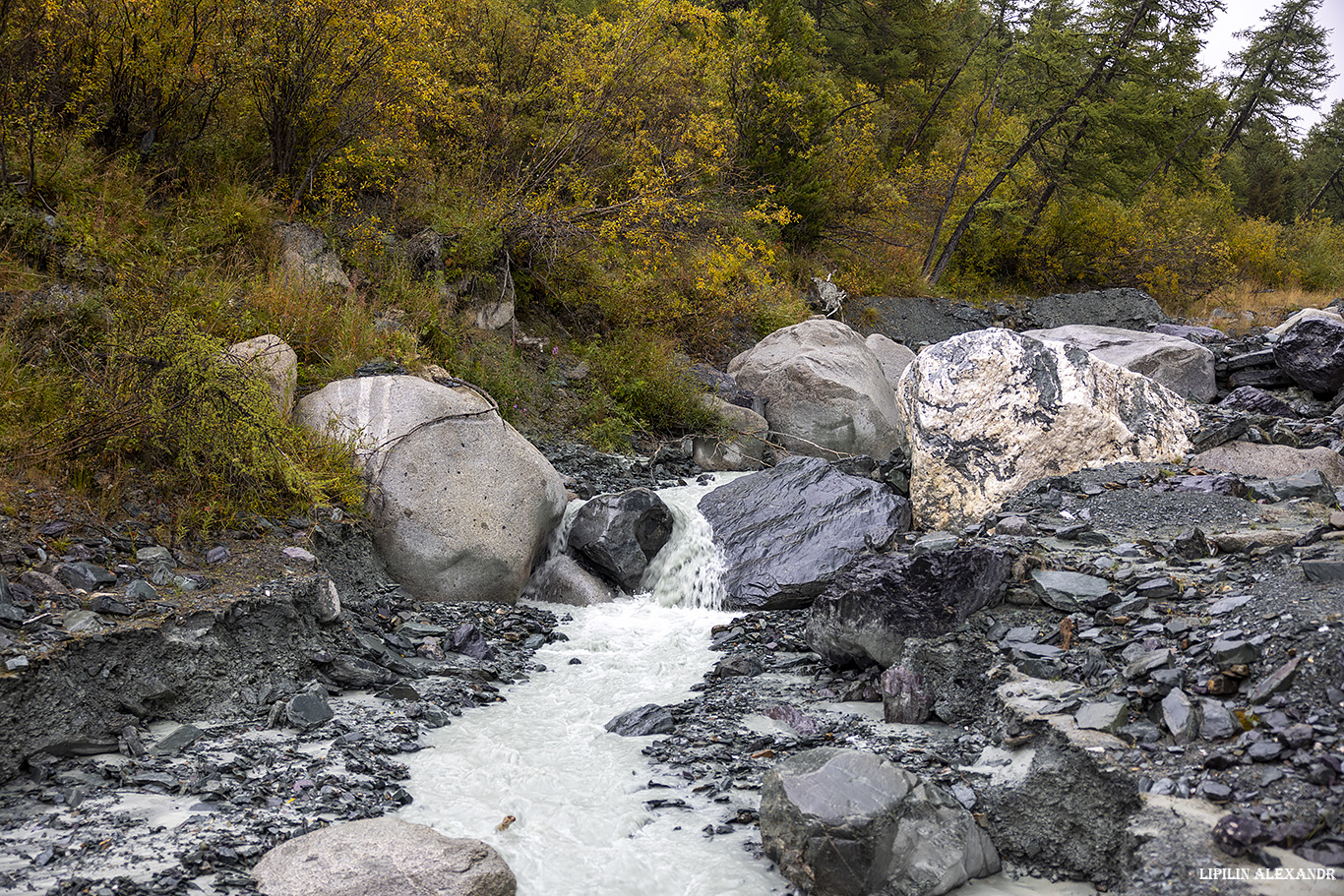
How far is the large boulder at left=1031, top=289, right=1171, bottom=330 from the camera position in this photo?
788 inches

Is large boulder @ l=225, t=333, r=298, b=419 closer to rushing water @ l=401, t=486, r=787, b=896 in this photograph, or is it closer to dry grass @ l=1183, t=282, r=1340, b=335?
rushing water @ l=401, t=486, r=787, b=896

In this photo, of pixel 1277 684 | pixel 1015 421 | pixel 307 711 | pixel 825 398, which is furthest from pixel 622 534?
pixel 1277 684

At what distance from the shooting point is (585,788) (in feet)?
13.7

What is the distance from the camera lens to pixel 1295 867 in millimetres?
2625

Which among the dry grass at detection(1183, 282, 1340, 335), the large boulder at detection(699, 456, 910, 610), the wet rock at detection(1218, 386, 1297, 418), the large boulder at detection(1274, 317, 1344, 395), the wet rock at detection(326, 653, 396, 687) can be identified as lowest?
the wet rock at detection(326, 653, 396, 687)

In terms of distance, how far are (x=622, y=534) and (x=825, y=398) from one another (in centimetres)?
473

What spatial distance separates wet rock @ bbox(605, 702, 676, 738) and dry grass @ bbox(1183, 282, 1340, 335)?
19575mm

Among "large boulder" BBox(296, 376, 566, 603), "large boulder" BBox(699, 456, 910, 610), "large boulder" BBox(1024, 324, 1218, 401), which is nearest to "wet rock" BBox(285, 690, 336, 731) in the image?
"large boulder" BBox(296, 376, 566, 603)

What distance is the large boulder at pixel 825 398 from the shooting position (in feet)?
36.5

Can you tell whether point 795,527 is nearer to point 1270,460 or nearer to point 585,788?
point 585,788

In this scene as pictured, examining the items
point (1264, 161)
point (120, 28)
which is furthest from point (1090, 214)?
point (120, 28)

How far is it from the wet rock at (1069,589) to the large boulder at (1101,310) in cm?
1683

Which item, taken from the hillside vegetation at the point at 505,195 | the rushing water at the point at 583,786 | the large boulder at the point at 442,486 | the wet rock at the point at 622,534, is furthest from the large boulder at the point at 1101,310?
the rushing water at the point at 583,786

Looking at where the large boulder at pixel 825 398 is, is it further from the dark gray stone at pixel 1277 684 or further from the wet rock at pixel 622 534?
the dark gray stone at pixel 1277 684
